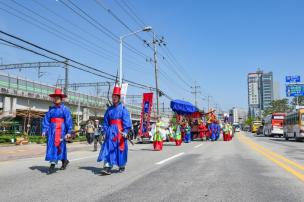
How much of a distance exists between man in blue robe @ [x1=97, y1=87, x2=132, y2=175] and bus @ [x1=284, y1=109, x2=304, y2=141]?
25.7 meters

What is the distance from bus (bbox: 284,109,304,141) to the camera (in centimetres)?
3188

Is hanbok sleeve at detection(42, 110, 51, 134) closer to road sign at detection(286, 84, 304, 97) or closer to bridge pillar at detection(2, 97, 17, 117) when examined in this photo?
bridge pillar at detection(2, 97, 17, 117)

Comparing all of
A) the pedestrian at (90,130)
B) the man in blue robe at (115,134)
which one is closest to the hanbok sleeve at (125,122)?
the man in blue robe at (115,134)

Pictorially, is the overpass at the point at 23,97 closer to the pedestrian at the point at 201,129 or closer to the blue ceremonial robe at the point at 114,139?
the pedestrian at the point at 201,129

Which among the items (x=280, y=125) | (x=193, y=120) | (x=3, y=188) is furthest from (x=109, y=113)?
(x=280, y=125)

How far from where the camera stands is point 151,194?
6.45m

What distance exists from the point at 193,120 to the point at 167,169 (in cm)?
2579

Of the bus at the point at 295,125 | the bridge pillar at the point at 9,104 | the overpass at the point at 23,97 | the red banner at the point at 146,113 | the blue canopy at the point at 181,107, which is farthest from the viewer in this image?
the bridge pillar at the point at 9,104

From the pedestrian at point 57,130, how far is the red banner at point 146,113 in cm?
2057

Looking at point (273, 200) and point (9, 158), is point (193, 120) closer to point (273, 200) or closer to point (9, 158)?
point (9, 158)

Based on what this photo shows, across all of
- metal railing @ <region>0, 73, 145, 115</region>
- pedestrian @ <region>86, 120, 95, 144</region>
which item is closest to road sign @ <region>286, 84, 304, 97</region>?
metal railing @ <region>0, 73, 145, 115</region>

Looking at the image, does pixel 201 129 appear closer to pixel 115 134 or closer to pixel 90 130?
pixel 90 130

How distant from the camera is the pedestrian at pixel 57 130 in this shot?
30.3ft

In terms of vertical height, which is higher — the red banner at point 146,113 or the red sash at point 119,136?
the red banner at point 146,113
